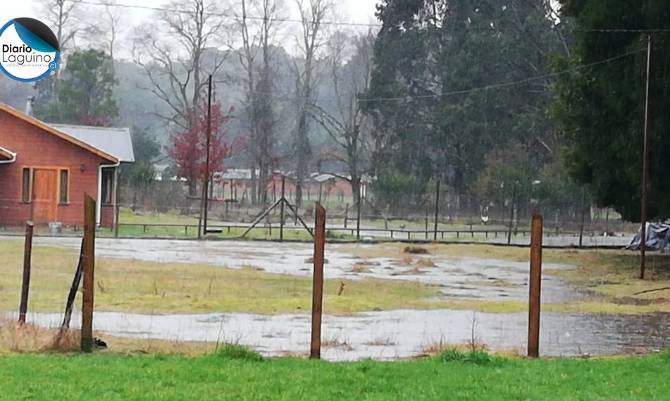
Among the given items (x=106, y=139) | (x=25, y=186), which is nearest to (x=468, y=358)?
(x=25, y=186)

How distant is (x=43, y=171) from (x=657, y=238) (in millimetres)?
22682

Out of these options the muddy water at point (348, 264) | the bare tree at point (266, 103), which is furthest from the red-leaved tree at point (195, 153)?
the muddy water at point (348, 264)

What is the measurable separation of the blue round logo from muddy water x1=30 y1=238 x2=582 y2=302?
29.7ft

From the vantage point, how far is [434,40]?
6944 centimetres

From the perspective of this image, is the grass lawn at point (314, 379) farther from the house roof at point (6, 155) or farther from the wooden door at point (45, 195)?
the wooden door at point (45, 195)

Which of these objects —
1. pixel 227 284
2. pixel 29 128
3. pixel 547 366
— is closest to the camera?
pixel 547 366

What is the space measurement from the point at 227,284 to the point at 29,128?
22163 mm

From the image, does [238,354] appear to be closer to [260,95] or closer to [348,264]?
[348,264]

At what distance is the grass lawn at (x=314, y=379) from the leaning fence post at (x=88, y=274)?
43cm

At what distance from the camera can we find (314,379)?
27.9ft

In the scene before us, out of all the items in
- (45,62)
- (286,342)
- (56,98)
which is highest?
(56,98)

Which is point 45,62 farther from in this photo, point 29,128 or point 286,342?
point 29,128

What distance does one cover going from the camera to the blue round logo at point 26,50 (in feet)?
46.0

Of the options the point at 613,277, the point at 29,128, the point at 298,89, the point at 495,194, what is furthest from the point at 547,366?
the point at 298,89
